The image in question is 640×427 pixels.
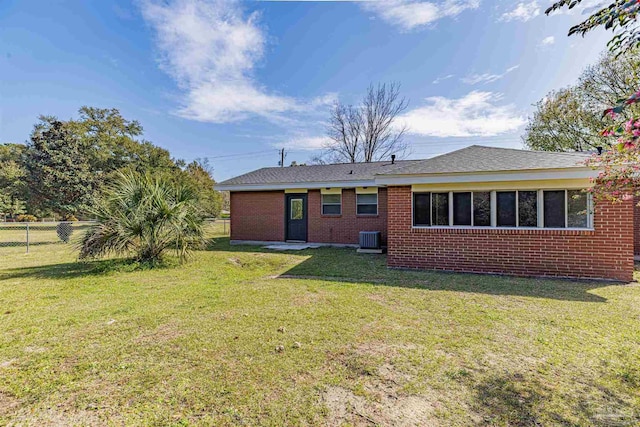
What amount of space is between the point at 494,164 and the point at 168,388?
7970mm

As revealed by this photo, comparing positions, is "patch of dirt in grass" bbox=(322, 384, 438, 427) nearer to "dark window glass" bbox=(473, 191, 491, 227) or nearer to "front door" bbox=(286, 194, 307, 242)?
"dark window glass" bbox=(473, 191, 491, 227)

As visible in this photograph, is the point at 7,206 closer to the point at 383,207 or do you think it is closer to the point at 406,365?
the point at 383,207

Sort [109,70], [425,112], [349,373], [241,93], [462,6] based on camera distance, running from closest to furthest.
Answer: [349,373]
[462,6]
[109,70]
[241,93]
[425,112]

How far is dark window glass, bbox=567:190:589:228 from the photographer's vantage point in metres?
6.64

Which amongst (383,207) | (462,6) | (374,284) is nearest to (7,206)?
(383,207)

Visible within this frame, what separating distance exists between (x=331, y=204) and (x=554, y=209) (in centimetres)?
781

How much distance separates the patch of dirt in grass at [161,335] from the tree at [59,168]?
21.3 meters

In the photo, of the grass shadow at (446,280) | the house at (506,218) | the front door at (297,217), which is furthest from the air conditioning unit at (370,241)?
the front door at (297,217)

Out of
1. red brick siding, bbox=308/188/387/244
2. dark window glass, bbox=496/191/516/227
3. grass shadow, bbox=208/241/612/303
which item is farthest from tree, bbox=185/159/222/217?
dark window glass, bbox=496/191/516/227

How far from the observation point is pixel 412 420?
218 centimetres

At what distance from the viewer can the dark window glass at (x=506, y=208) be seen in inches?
283

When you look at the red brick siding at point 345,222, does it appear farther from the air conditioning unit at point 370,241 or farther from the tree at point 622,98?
the tree at point 622,98

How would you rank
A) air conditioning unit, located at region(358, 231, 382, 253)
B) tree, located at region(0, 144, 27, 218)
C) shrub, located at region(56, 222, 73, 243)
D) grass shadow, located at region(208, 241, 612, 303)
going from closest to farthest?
grass shadow, located at region(208, 241, 612, 303) → air conditioning unit, located at region(358, 231, 382, 253) → shrub, located at region(56, 222, 73, 243) → tree, located at region(0, 144, 27, 218)

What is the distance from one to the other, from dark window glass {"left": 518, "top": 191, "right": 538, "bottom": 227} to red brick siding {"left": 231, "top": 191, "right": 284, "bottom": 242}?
9169mm
